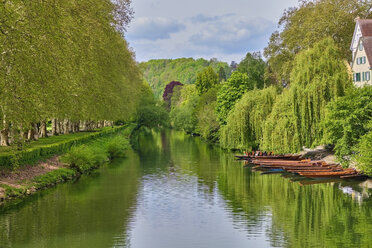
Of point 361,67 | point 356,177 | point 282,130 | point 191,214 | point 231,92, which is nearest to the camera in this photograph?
point 191,214

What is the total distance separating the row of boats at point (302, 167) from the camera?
4053 cm

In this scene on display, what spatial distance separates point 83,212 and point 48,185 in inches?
347

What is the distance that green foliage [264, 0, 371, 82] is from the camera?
71.1 metres

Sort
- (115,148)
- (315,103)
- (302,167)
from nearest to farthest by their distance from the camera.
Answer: (302,167) → (315,103) → (115,148)

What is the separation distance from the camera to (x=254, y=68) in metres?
129

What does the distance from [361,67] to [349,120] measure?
32.0m

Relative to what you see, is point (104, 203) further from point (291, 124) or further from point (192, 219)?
point (291, 124)

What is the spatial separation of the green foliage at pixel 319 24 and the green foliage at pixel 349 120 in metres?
29.5

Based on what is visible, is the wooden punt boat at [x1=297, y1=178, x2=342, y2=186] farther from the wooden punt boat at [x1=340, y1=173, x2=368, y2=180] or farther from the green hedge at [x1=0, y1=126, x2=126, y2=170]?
the green hedge at [x1=0, y1=126, x2=126, y2=170]

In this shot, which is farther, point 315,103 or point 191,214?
point 315,103

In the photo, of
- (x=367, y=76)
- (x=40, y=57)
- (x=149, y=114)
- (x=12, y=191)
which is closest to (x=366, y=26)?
(x=367, y=76)

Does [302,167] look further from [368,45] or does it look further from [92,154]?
[368,45]

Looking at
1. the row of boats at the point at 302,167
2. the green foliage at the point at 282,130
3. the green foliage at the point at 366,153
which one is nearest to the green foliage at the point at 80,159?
the row of boats at the point at 302,167

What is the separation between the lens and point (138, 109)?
412ft
